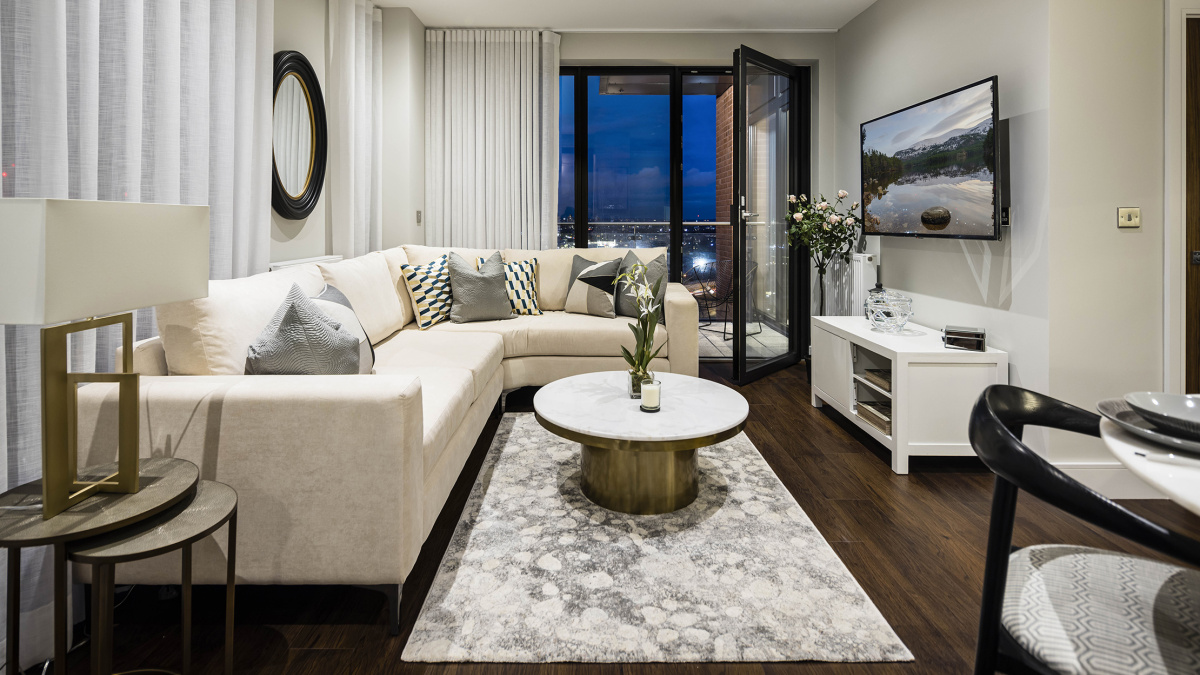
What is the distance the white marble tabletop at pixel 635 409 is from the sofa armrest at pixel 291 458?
0.74 meters

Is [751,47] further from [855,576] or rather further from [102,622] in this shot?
[102,622]

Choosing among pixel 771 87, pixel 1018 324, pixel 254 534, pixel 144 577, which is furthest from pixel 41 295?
pixel 771 87

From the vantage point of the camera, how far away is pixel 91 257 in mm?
1091

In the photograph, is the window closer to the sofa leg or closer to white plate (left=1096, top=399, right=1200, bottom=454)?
the sofa leg

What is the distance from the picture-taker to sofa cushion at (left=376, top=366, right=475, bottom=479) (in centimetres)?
187

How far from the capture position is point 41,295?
3.29ft

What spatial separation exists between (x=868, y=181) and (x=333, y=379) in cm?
345

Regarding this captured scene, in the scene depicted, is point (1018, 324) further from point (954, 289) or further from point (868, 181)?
point (868, 181)

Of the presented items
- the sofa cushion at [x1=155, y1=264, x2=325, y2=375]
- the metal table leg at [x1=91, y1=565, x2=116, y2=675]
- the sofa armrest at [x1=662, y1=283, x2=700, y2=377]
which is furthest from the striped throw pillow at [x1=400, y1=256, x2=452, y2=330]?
the metal table leg at [x1=91, y1=565, x2=116, y2=675]

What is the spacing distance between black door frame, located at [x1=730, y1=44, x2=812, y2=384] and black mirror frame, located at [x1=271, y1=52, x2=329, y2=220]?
8.64 feet

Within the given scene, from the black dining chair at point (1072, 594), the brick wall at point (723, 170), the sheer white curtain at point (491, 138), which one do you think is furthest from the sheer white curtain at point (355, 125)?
the black dining chair at point (1072, 594)

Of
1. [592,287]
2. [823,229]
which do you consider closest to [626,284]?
[592,287]

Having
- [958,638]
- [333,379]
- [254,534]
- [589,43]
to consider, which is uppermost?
[589,43]

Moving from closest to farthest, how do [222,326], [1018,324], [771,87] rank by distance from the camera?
[222,326] < [1018,324] < [771,87]
